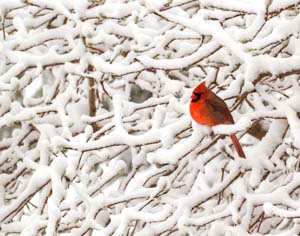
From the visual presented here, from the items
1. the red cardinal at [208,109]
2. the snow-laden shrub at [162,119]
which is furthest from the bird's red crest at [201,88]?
the snow-laden shrub at [162,119]

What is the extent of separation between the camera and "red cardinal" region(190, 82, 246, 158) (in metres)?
3.27

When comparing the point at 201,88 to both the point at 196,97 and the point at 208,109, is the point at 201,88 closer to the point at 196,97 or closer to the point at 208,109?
the point at 196,97

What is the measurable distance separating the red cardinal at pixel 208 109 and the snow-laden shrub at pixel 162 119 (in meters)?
0.08

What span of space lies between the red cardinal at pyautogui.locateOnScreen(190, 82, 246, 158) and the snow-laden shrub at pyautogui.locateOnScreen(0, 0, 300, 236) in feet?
0.26

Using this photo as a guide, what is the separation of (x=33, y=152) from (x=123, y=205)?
86cm

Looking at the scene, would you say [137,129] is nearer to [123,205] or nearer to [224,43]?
[123,205]

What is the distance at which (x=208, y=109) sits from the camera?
3.31m

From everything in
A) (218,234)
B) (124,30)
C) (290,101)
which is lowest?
(218,234)

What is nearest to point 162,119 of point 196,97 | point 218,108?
point 196,97

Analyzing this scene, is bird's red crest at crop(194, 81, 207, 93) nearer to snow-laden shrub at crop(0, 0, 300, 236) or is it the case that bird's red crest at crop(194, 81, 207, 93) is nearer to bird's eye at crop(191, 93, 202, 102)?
bird's eye at crop(191, 93, 202, 102)

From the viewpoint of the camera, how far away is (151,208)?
455 centimetres

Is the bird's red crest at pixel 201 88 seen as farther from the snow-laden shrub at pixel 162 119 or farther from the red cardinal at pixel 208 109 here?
the snow-laden shrub at pixel 162 119

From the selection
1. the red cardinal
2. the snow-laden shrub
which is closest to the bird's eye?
the red cardinal

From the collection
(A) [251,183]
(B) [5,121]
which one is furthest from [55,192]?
(A) [251,183]
